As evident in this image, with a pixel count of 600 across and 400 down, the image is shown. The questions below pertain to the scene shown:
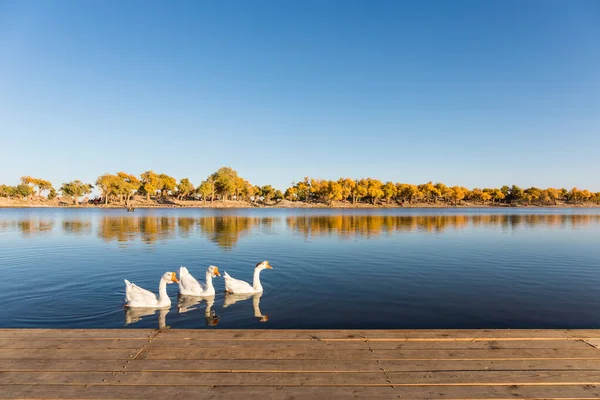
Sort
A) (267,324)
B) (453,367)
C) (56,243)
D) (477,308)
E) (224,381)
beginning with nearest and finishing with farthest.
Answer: (224,381)
(453,367)
(267,324)
(477,308)
(56,243)

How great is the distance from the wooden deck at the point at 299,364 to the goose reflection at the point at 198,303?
3.74 metres

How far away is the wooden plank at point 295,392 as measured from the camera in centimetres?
652

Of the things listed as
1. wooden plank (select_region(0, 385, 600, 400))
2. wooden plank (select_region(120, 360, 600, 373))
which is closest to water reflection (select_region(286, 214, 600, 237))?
wooden plank (select_region(120, 360, 600, 373))

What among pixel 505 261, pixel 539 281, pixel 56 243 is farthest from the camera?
pixel 56 243

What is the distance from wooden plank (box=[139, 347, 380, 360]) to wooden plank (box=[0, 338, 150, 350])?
69 cm

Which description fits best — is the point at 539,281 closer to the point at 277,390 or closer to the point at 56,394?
the point at 277,390

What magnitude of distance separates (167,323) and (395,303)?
29.9 ft

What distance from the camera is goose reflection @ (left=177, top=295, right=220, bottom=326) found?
13320 mm

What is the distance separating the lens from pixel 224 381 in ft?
23.0

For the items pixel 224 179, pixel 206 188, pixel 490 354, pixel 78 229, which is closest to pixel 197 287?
pixel 490 354

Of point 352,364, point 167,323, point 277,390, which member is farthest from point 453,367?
point 167,323

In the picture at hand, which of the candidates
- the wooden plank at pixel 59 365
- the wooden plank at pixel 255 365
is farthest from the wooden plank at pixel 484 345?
the wooden plank at pixel 59 365

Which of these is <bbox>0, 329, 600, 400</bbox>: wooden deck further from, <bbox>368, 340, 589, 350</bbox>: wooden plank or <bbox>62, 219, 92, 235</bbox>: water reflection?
<bbox>62, 219, 92, 235</bbox>: water reflection

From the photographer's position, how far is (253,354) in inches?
321
